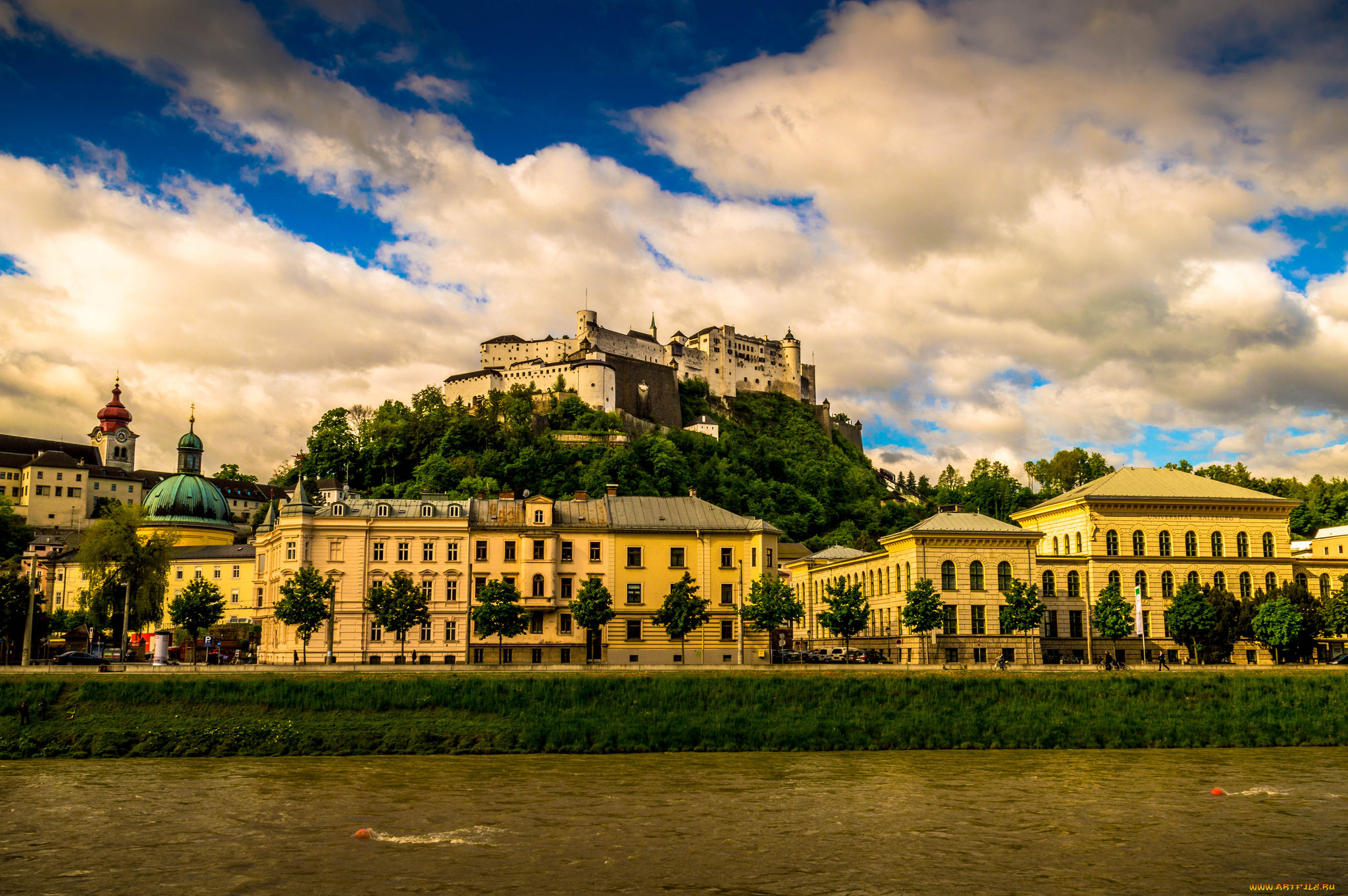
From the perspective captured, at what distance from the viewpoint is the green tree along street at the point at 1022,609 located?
2576 inches

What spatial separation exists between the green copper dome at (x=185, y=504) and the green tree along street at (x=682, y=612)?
2083 inches

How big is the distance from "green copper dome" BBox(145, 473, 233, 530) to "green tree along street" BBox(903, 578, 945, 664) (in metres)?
63.8

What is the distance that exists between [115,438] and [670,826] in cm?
15731

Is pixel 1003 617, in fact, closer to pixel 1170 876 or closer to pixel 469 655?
pixel 469 655

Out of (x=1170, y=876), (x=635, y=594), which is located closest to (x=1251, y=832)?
(x=1170, y=876)

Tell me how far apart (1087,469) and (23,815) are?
144m

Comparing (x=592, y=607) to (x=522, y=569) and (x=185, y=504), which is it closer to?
(x=522, y=569)

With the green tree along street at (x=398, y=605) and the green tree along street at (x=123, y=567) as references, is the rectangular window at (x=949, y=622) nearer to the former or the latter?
the green tree along street at (x=398, y=605)

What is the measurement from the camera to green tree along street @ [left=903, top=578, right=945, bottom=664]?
211ft

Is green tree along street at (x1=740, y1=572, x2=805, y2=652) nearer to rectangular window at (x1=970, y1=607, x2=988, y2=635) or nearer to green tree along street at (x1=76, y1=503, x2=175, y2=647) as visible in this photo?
rectangular window at (x1=970, y1=607, x2=988, y2=635)

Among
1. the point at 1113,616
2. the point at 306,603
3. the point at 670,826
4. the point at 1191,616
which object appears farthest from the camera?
the point at 1191,616

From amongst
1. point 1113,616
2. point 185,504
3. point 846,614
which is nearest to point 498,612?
point 846,614

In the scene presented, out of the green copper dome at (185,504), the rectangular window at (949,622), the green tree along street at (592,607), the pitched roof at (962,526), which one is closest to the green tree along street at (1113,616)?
the pitched roof at (962,526)

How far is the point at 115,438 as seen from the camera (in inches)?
6476
